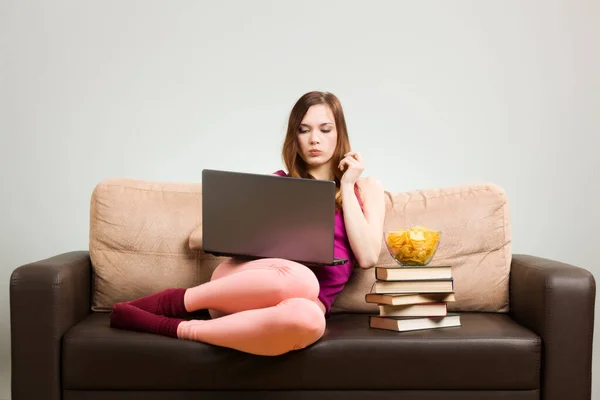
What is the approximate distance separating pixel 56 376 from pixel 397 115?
6.41 ft

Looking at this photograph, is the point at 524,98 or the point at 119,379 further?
the point at 524,98

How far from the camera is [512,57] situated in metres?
3.55

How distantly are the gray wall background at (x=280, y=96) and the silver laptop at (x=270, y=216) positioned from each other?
115 cm

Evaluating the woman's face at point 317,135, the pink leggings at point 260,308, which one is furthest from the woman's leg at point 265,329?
the woman's face at point 317,135

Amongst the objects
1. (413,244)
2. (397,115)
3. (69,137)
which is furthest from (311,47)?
(413,244)

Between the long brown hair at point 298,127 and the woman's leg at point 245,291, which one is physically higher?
the long brown hair at point 298,127

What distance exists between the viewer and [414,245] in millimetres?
2436

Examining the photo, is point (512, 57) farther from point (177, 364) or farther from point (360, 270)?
point (177, 364)

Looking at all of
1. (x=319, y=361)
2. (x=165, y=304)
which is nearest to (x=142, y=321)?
(x=165, y=304)

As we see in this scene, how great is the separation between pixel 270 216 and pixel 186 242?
21.1 inches

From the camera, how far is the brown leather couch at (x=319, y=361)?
86.8 inches

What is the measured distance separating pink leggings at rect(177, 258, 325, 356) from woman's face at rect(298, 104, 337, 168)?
1.62ft

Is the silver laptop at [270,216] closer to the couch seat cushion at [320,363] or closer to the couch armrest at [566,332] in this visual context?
the couch seat cushion at [320,363]

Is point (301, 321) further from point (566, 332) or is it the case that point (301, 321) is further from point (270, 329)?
point (566, 332)
